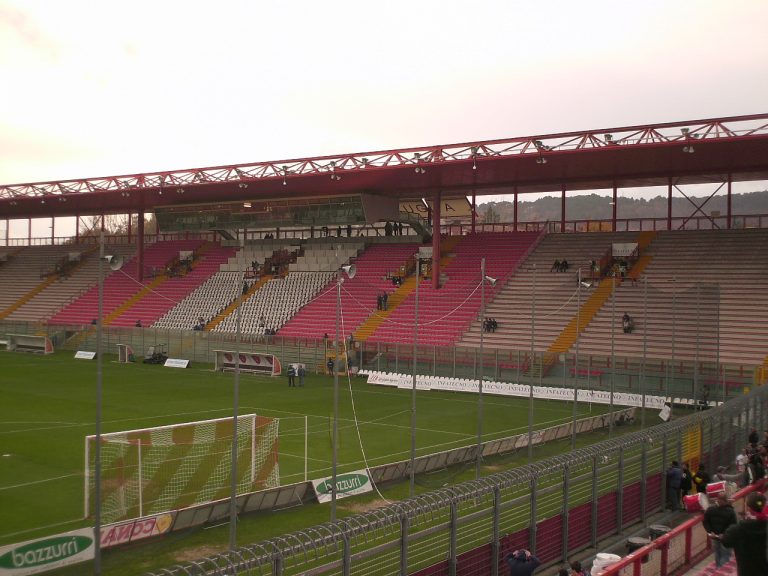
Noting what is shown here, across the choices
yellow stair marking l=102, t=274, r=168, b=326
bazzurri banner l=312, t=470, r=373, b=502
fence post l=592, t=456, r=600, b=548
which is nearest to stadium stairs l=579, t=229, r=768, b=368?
bazzurri banner l=312, t=470, r=373, b=502

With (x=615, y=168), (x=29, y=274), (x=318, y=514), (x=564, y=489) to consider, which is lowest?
(x=318, y=514)

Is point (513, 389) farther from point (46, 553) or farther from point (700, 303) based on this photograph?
point (46, 553)

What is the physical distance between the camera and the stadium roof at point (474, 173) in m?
38.4

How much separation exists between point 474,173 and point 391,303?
10269mm

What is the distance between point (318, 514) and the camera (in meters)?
18.2

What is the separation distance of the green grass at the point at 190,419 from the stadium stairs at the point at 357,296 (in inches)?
255

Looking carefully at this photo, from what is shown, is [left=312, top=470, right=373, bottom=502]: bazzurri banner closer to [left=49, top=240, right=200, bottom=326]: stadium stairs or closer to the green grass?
the green grass

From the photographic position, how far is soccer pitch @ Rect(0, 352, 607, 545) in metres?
20.1

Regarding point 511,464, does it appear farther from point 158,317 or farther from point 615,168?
point 158,317

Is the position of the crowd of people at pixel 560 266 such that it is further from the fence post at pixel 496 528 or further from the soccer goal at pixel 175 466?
the fence post at pixel 496 528

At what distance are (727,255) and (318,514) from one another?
34.7 m

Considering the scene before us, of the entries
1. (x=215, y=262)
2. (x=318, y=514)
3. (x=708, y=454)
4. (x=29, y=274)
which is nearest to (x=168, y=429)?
(x=318, y=514)

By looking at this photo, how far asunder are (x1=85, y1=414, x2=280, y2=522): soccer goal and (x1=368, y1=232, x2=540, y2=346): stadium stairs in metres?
25.0

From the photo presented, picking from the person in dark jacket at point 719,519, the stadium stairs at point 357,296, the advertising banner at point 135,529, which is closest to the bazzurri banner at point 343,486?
the advertising banner at point 135,529
